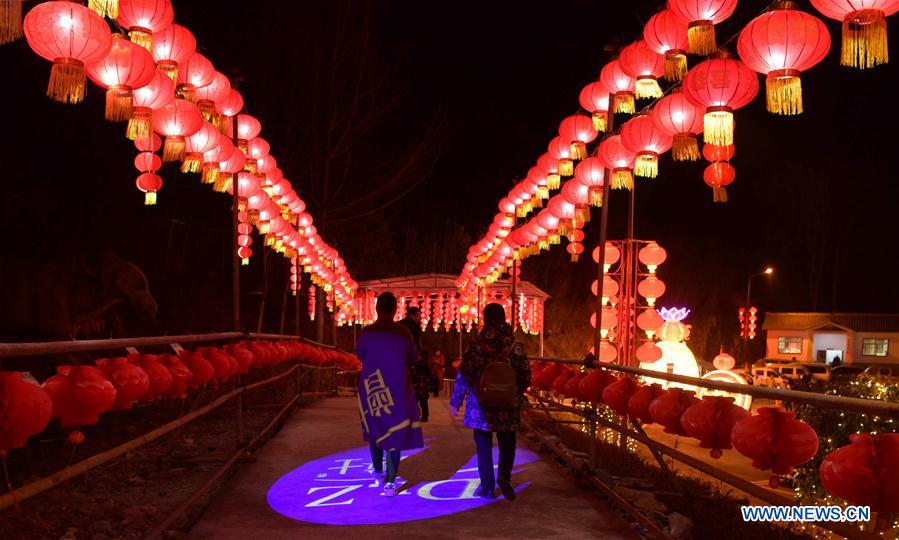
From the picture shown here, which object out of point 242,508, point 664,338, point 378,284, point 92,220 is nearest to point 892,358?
point 664,338

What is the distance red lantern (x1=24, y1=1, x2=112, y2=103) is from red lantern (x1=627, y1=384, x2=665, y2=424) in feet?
14.5

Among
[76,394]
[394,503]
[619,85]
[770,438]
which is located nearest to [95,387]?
[76,394]

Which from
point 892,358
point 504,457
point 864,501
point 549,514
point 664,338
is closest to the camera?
point 864,501

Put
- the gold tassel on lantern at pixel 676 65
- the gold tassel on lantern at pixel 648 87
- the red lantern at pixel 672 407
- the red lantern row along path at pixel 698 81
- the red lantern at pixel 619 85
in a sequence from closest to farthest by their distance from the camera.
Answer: the red lantern at pixel 672 407 → the red lantern row along path at pixel 698 81 → the gold tassel on lantern at pixel 676 65 → the gold tassel on lantern at pixel 648 87 → the red lantern at pixel 619 85

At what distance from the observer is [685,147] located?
6.65 metres

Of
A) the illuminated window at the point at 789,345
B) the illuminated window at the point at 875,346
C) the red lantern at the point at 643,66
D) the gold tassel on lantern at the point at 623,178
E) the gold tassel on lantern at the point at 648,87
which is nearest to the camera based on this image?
the red lantern at the point at 643,66

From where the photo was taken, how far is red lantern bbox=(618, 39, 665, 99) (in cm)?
769

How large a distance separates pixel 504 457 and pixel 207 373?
2.44 meters

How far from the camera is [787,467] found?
11.1 ft

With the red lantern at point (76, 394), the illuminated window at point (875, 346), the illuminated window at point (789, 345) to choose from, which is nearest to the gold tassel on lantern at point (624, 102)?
the red lantern at point (76, 394)

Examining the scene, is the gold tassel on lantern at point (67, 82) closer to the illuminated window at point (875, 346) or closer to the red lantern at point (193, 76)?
the red lantern at point (193, 76)

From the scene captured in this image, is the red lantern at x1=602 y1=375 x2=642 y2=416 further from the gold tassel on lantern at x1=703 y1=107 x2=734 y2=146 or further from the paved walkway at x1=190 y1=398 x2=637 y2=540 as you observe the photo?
the gold tassel on lantern at x1=703 y1=107 x2=734 y2=146

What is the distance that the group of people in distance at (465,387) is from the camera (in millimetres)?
5680

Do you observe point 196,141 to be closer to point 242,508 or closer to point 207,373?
point 207,373
